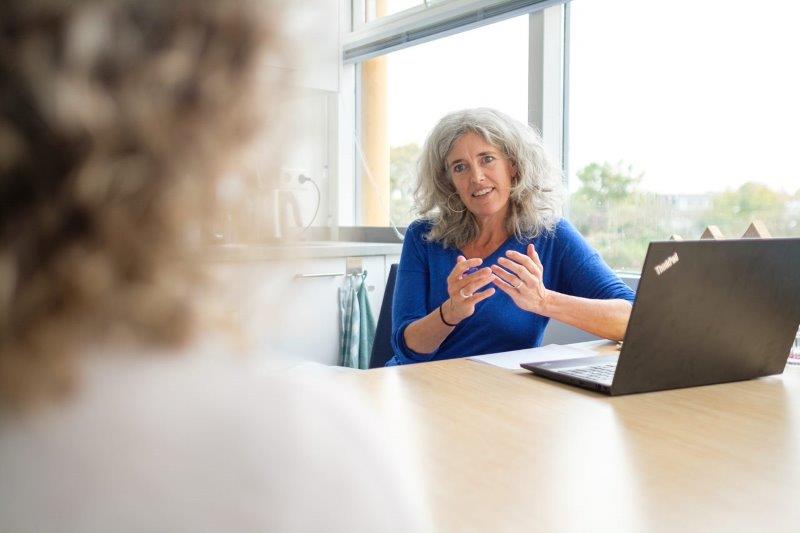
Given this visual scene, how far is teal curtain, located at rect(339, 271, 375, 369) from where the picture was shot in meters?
3.33

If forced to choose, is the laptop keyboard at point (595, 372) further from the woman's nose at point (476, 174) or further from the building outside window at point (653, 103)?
the building outside window at point (653, 103)

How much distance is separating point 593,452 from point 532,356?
2.20 feet

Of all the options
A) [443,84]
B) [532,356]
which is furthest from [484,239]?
[443,84]

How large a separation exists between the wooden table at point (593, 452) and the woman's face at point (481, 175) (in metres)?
0.80

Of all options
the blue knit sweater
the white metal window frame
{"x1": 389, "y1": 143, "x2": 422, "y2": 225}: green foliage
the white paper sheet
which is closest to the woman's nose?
the blue knit sweater

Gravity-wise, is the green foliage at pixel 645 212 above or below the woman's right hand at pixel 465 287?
above

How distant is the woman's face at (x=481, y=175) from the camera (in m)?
2.16

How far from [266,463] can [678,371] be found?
117 centimetres

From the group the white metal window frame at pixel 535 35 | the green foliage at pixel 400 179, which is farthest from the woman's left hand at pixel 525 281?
the green foliage at pixel 400 179

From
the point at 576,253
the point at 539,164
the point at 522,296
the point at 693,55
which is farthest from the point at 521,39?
the point at 522,296

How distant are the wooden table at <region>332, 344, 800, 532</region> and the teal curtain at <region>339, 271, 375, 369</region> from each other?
1.85 m

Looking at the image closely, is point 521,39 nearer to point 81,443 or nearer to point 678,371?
point 678,371

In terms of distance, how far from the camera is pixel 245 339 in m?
0.34

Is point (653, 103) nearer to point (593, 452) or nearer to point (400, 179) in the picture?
point (400, 179)
